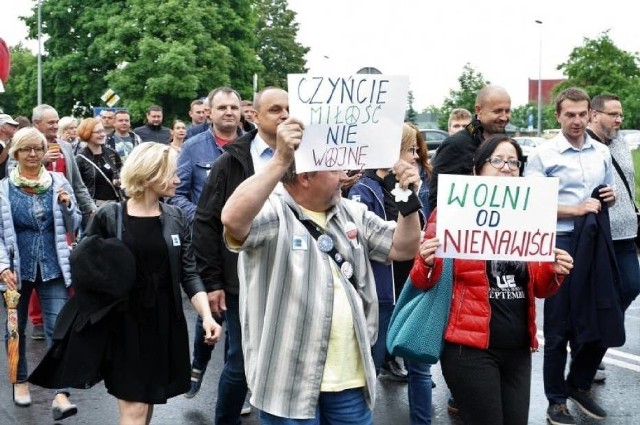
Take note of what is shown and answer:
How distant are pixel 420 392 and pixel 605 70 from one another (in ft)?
142

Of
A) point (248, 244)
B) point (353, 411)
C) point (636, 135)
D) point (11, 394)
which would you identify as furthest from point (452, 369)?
point (636, 135)

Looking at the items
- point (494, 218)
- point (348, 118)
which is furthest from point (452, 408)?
point (348, 118)

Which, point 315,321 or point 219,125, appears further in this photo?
point 219,125

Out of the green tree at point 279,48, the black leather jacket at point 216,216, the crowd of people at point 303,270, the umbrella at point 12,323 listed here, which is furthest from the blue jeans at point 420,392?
the green tree at point 279,48

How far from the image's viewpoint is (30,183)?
262 inches

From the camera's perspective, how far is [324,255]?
3998 mm

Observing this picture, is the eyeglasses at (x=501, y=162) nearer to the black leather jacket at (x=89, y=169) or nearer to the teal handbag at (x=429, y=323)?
the teal handbag at (x=429, y=323)

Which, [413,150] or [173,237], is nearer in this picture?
[173,237]

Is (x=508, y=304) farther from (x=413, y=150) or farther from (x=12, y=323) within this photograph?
(x=12, y=323)

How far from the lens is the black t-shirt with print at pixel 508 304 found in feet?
14.5

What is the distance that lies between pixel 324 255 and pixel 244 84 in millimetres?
52297

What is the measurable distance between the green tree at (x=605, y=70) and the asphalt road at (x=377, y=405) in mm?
40106

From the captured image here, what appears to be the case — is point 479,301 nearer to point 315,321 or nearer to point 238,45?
point 315,321

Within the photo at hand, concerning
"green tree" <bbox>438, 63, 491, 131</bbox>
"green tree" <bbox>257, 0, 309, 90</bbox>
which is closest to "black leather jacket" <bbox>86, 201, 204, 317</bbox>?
"green tree" <bbox>438, 63, 491, 131</bbox>
